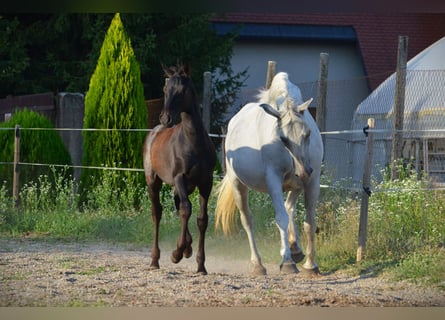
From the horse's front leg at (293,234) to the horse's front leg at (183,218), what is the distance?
0.67 metres

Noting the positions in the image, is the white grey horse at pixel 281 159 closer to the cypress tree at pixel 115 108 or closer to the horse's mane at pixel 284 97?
the horse's mane at pixel 284 97

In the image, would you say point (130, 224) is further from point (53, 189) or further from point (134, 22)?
point (134, 22)

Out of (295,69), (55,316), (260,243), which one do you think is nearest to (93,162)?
(260,243)

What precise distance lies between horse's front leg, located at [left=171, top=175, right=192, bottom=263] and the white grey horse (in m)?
0.51

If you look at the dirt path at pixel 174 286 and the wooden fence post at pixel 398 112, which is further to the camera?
the wooden fence post at pixel 398 112

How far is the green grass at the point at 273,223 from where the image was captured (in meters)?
6.71

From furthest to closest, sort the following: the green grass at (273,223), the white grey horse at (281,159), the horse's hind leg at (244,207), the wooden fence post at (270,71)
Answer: the wooden fence post at (270,71)
the green grass at (273,223)
the horse's hind leg at (244,207)
the white grey horse at (281,159)

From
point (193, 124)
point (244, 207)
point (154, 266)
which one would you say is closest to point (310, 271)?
point (244, 207)

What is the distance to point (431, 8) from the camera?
432 cm

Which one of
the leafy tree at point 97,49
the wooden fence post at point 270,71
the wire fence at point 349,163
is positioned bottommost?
the wire fence at point 349,163

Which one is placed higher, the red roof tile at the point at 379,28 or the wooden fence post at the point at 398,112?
the red roof tile at the point at 379,28

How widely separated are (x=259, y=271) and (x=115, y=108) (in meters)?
3.06

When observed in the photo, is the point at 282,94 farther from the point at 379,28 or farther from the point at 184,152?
the point at 379,28

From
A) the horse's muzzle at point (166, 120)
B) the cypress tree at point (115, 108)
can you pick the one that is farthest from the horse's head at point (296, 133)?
the cypress tree at point (115, 108)
